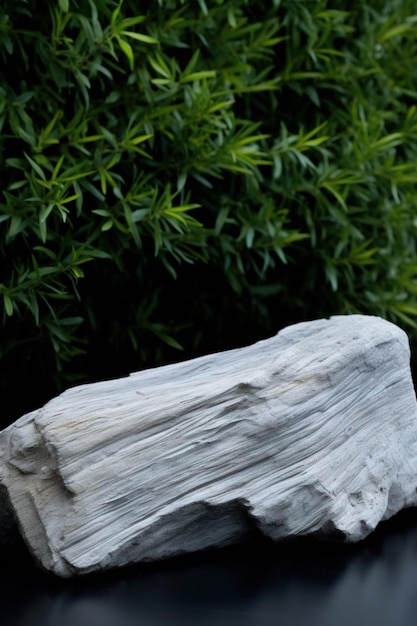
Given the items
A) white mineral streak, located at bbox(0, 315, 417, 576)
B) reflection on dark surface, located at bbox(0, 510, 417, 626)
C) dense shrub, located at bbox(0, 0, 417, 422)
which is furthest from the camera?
dense shrub, located at bbox(0, 0, 417, 422)

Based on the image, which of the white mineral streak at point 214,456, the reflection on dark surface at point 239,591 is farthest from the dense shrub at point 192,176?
the reflection on dark surface at point 239,591

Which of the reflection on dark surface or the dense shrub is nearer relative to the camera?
the reflection on dark surface

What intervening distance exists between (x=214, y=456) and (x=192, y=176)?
1539mm

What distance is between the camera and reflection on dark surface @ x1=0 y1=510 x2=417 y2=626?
2373 millimetres

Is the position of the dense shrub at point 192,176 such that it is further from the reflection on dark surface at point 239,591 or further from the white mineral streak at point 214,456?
the reflection on dark surface at point 239,591

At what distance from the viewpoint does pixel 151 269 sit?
13.5 ft

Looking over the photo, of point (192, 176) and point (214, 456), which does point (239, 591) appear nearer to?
point (214, 456)

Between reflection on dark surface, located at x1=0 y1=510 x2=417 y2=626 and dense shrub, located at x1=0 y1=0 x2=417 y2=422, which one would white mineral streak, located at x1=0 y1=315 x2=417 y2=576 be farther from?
dense shrub, located at x1=0 y1=0 x2=417 y2=422

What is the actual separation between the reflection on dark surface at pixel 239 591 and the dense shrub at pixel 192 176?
109cm

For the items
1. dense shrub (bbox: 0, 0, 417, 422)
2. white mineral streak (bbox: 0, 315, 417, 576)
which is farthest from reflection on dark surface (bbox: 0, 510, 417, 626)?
dense shrub (bbox: 0, 0, 417, 422)

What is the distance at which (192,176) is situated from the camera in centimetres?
396

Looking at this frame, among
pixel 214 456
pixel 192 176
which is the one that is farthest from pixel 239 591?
pixel 192 176

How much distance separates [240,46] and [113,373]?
1394 mm

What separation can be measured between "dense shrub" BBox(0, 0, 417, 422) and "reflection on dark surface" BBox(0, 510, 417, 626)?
3.56ft
